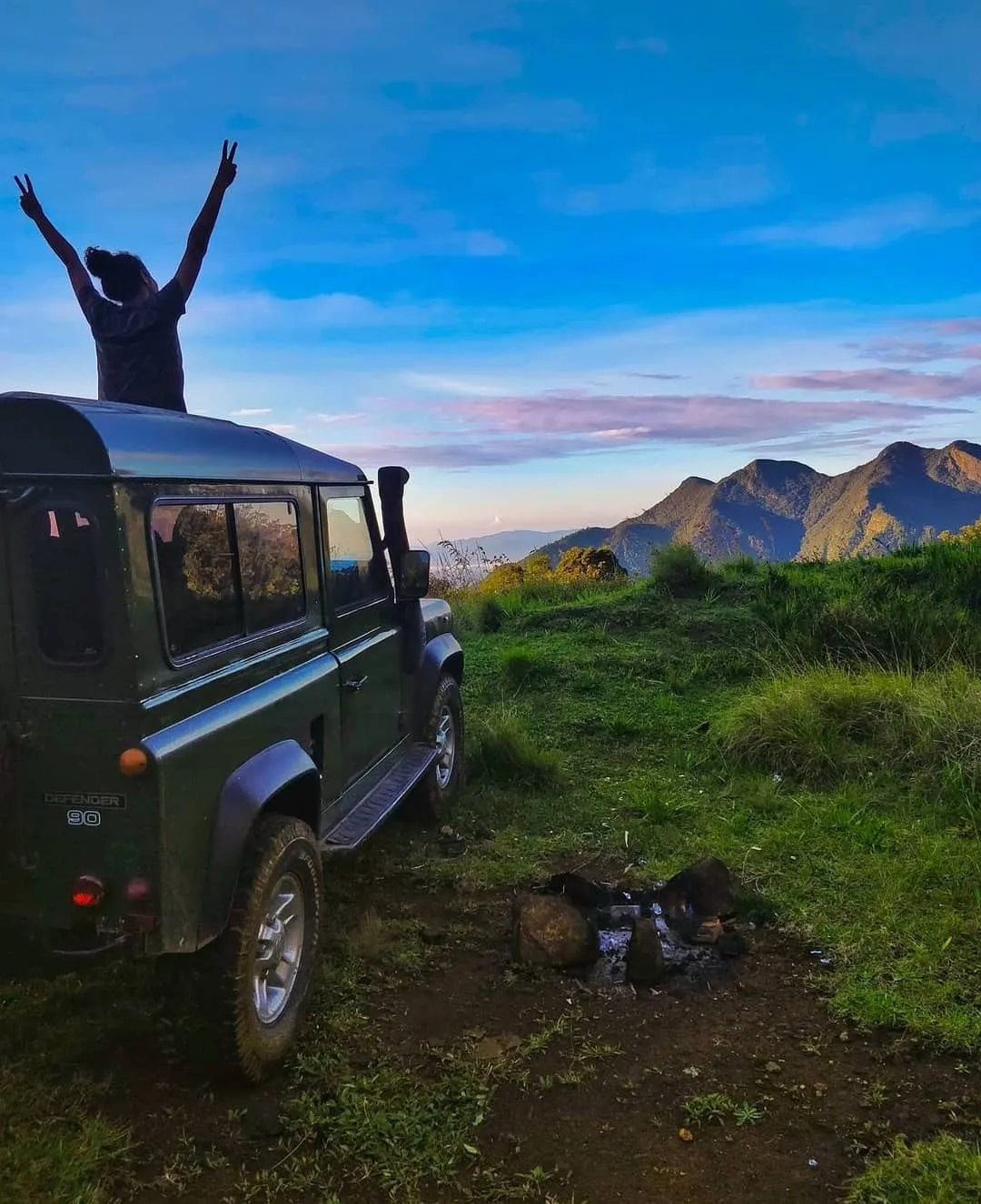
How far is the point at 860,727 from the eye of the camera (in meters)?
6.68

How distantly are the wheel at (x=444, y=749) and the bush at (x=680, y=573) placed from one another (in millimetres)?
6174

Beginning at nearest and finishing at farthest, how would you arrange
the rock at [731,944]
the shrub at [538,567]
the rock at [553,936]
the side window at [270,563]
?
the side window at [270,563], the rock at [553,936], the rock at [731,944], the shrub at [538,567]

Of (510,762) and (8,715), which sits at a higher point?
(8,715)

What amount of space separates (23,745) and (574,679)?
6.39 meters

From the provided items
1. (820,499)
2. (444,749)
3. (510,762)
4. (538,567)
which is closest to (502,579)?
(538,567)

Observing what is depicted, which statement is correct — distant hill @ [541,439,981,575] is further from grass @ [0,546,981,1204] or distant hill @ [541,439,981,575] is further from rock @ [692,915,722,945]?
rock @ [692,915,722,945]

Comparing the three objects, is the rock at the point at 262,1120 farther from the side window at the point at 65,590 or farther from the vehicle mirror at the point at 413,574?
the vehicle mirror at the point at 413,574

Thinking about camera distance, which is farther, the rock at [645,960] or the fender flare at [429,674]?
the fender flare at [429,674]

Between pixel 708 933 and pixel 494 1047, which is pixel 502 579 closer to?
pixel 708 933

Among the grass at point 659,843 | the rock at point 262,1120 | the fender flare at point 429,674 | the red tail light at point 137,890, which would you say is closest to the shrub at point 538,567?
→ the grass at point 659,843

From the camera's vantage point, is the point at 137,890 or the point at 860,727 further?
the point at 860,727

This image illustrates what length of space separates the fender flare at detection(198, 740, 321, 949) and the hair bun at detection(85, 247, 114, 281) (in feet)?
9.50

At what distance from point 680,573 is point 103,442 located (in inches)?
385

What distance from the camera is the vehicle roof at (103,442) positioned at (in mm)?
2689
